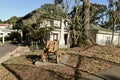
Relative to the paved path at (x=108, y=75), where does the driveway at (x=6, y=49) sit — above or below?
below

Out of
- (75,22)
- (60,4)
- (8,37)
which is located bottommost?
(8,37)

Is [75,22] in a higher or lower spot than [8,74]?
higher

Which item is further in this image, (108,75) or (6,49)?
(6,49)

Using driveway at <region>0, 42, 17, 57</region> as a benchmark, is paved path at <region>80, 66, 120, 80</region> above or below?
Answer: above

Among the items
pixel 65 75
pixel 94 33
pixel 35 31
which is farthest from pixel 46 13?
pixel 65 75

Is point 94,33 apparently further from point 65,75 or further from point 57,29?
point 65,75

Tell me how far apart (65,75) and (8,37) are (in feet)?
129

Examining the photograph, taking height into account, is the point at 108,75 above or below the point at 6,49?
above

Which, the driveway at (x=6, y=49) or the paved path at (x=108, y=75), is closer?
the paved path at (x=108, y=75)

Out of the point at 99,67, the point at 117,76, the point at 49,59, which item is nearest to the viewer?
the point at 117,76

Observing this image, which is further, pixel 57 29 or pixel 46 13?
pixel 57 29

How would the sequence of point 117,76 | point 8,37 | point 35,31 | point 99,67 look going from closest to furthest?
1. point 117,76
2. point 99,67
3. point 35,31
4. point 8,37

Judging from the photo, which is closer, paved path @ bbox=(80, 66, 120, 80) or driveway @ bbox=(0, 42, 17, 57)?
paved path @ bbox=(80, 66, 120, 80)

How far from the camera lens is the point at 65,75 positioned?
9.02 m
